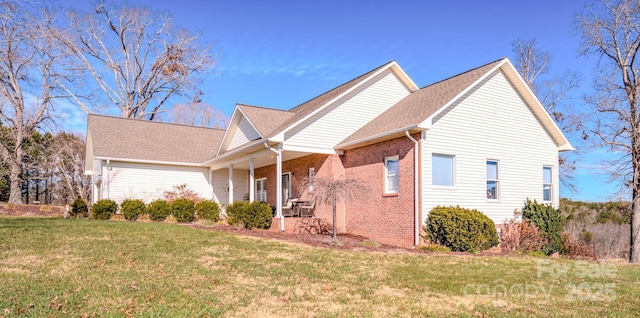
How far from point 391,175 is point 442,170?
161 centimetres

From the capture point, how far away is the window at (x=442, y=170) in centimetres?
1447

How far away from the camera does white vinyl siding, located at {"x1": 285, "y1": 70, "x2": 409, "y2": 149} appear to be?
→ 55.9 ft

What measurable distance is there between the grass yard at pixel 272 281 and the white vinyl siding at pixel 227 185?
1199 cm

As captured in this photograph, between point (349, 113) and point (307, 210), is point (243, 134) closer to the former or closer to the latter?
point (307, 210)

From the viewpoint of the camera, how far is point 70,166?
31.4 meters

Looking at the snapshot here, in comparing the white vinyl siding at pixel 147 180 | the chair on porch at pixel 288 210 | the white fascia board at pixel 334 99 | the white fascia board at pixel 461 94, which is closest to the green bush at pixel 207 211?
the chair on porch at pixel 288 210

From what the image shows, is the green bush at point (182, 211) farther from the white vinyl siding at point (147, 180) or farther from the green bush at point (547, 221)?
the green bush at point (547, 221)

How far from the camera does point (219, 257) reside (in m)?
10.0

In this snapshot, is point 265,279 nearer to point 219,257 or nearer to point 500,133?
point 219,257

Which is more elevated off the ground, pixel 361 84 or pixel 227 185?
pixel 361 84

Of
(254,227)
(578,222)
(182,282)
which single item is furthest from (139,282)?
(578,222)

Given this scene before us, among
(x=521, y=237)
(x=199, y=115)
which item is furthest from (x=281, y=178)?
(x=199, y=115)

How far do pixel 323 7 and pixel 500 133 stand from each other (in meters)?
8.68

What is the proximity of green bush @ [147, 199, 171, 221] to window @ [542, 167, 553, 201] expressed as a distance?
14.3m
